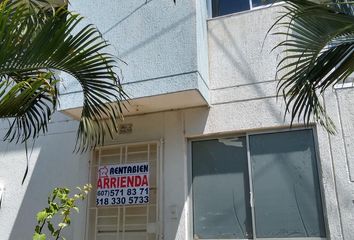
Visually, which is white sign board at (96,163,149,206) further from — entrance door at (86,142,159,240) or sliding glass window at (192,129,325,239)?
sliding glass window at (192,129,325,239)

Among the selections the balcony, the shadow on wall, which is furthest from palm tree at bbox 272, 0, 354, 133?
the shadow on wall

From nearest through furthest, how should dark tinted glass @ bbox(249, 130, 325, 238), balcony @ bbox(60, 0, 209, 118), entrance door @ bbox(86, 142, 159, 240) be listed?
dark tinted glass @ bbox(249, 130, 325, 238) < balcony @ bbox(60, 0, 209, 118) < entrance door @ bbox(86, 142, 159, 240)

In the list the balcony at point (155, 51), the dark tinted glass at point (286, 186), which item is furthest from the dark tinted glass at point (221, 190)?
the balcony at point (155, 51)

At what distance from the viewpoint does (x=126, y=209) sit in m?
6.57

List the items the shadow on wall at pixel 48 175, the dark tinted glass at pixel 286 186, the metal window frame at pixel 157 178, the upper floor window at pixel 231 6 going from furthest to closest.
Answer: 1. the shadow on wall at pixel 48 175
2. the upper floor window at pixel 231 6
3. the metal window frame at pixel 157 178
4. the dark tinted glass at pixel 286 186

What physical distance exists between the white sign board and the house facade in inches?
0.7

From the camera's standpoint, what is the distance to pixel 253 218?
229 inches

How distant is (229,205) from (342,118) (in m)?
2.10

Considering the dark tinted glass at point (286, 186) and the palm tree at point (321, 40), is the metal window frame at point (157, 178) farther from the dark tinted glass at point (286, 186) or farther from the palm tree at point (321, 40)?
the palm tree at point (321, 40)

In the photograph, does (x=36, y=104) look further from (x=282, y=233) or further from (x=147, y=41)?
(x=282, y=233)

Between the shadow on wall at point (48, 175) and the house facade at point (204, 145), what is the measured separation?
0.03m

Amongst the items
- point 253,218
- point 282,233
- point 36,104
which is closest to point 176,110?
point 253,218

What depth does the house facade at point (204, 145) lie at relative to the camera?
570 cm

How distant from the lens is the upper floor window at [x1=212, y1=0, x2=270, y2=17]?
6.90 meters
